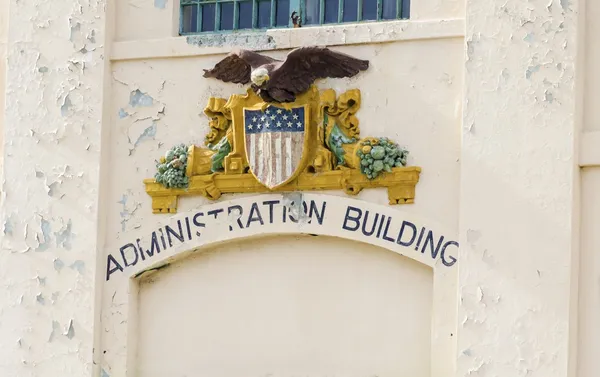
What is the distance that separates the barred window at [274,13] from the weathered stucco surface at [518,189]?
0.97 meters

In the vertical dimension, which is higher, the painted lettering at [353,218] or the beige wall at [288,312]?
the painted lettering at [353,218]

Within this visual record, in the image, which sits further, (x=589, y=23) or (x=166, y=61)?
(x=166, y=61)

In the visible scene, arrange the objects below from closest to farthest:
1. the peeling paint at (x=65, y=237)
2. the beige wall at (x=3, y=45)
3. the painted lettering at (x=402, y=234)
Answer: the painted lettering at (x=402, y=234) → the peeling paint at (x=65, y=237) → the beige wall at (x=3, y=45)

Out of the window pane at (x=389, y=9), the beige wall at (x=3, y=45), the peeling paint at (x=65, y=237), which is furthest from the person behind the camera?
the beige wall at (x=3, y=45)

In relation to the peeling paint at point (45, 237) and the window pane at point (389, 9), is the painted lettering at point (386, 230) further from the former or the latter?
the peeling paint at point (45, 237)

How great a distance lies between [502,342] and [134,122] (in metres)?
3.72

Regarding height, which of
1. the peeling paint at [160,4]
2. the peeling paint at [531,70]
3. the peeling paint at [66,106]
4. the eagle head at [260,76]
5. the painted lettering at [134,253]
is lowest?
the painted lettering at [134,253]

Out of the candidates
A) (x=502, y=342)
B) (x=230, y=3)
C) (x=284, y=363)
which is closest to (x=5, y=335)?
(x=284, y=363)

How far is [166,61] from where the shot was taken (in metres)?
13.5

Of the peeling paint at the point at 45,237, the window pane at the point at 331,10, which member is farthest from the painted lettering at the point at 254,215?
the peeling paint at the point at 45,237

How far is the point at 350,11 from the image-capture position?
43.5ft

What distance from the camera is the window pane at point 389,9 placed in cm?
1311

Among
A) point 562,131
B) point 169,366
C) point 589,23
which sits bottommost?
point 169,366

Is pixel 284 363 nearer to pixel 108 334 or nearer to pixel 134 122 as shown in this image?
pixel 108 334
